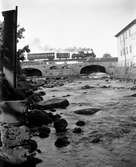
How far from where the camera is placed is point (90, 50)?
66875 millimetres

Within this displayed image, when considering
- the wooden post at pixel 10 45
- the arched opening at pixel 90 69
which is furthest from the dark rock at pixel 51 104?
the arched opening at pixel 90 69

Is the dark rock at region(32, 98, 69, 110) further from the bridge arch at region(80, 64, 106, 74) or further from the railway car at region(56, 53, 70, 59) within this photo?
the railway car at region(56, 53, 70, 59)

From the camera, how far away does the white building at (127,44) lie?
1796 inches

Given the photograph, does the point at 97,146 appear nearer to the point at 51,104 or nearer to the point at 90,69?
the point at 51,104

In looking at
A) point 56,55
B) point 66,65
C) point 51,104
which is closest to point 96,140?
point 51,104

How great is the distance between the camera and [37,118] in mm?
9023

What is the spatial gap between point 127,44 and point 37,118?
44.1 m

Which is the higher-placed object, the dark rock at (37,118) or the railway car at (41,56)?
the railway car at (41,56)

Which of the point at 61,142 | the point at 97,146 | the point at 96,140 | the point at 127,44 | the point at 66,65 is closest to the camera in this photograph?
the point at 97,146

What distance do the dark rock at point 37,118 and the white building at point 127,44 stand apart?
35.9m

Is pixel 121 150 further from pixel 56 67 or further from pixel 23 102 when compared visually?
pixel 56 67

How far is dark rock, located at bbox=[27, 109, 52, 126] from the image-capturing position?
29.2ft

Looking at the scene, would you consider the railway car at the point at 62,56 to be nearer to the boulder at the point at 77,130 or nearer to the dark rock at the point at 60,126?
the dark rock at the point at 60,126

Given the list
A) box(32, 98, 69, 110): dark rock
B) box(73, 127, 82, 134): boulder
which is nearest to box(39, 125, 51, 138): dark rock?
box(73, 127, 82, 134): boulder
